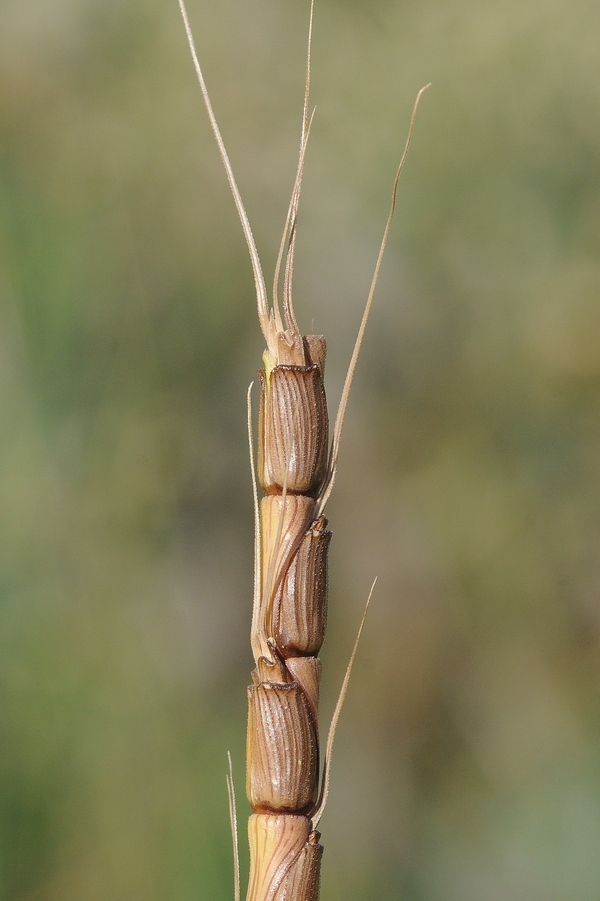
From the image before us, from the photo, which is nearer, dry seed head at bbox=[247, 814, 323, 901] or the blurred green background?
dry seed head at bbox=[247, 814, 323, 901]

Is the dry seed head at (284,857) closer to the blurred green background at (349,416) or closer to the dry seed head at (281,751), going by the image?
the dry seed head at (281,751)

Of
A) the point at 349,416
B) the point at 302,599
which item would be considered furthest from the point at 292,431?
the point at 349,416

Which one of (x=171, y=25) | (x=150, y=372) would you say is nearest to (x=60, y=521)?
(x=150, y=372)

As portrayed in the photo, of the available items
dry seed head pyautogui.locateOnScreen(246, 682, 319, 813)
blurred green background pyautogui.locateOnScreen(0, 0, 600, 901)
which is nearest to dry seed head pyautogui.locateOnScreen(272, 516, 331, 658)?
dry seed head pyautogui.locateOnScreen(246, 682, 319, 813)

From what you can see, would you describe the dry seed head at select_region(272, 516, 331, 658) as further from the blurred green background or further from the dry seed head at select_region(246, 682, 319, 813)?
the blurred green background

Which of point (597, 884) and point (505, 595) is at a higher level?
point (505, 595)

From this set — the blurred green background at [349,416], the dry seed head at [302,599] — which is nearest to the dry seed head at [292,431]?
the dry seed head at [302,599]

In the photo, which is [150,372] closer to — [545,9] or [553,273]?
[553,273]

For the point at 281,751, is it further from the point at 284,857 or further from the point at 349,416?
the point at 349,416
